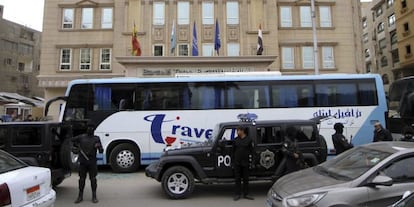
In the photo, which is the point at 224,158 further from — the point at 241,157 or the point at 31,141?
the point at 31,141

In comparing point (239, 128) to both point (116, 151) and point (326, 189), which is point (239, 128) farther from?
point (116, 151)

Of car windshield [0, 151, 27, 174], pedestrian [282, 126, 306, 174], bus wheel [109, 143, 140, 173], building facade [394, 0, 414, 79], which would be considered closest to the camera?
car windshield [0, 151, 27, 174]

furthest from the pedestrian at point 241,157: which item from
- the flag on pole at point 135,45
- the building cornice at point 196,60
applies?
the flag on pole at point 135,45

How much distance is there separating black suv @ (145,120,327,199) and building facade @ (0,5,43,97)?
51750 millimetres

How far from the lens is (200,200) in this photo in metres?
7.56

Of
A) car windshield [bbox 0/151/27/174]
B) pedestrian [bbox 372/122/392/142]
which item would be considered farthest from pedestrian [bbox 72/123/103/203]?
pedestrian [bbox 372/122/392/142]

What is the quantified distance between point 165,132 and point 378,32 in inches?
1967

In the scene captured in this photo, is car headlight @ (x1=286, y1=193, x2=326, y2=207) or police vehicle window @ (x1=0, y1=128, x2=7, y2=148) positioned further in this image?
police vehicle window @ (x1=0, y1=128, x2=7, y2=148)

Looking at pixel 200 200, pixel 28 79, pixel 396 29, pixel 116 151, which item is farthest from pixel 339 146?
pixel 28 79

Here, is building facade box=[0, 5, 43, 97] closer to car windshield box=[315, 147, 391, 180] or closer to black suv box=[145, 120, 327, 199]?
black suv box=[145, 120, 327, 199]

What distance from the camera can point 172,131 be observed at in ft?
38.5

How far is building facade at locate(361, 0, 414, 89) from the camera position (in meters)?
41.8

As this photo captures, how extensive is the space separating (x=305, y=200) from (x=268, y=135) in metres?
3.40

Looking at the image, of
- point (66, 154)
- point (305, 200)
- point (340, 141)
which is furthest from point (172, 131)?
point (305, 200)
